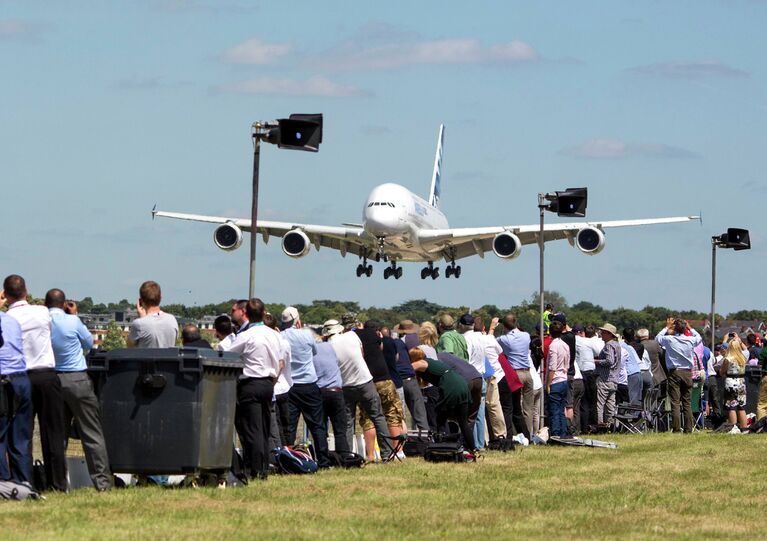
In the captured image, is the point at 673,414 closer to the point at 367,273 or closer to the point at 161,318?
the point at 161,318

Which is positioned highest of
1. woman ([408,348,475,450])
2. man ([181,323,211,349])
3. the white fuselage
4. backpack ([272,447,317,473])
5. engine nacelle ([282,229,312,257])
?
the white fuselage

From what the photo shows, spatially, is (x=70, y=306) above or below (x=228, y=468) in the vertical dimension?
above

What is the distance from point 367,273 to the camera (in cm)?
4775

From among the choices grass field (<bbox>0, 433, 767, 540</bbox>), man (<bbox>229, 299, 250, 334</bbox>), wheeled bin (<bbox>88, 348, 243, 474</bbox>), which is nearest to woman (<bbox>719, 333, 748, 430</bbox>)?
grass field (<bbox>0, 433, 767, 540</bbox>)

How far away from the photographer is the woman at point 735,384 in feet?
67.3

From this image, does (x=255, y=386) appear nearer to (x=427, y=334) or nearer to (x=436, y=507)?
(x=436, y=507)

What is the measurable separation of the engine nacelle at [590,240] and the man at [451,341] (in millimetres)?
25061

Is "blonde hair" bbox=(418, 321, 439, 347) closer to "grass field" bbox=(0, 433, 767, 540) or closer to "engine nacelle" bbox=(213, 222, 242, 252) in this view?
"grass field" bbox=(0, 433, 767, 540)

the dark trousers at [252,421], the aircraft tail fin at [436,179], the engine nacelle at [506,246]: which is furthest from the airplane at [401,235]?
the dark trousers at [252,421]

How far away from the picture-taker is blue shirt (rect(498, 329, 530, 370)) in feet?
57.6

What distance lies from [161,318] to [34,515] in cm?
263

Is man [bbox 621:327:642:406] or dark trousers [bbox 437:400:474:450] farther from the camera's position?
man [bbox 621:327:642:406]

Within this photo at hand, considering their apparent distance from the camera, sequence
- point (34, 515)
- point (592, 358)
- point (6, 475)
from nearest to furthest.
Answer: point (34, 515)
point (6, 475)
point (592, 358)

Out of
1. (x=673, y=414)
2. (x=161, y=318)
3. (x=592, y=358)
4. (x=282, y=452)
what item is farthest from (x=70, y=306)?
(x=673, y=414)
